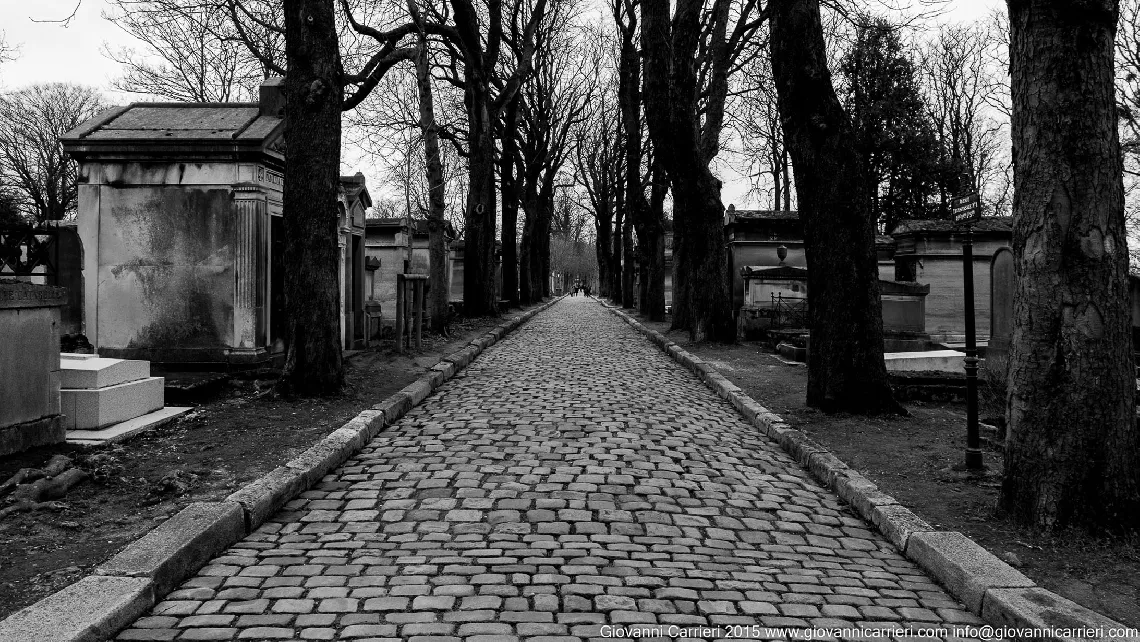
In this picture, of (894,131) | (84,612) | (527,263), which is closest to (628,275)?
(527,263)

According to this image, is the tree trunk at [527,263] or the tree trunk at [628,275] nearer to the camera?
the tree trunk at [628,275]

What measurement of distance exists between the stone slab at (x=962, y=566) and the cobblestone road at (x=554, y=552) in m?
0.08

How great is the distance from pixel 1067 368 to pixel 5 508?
19.1 ft

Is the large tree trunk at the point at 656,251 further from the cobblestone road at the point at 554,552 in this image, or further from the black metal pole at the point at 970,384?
the black metal pole at the point at 970,384

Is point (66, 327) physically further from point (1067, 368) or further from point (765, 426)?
point (1067, 368)

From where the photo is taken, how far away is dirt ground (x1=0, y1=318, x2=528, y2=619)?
12.8 ft

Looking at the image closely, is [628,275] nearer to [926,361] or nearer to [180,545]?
[926,361]

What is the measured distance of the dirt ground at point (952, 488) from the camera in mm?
3695

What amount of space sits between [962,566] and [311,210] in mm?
7218

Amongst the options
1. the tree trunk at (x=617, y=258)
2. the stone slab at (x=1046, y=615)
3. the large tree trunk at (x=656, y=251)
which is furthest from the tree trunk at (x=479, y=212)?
the tree trunk at (x=617, y=258)

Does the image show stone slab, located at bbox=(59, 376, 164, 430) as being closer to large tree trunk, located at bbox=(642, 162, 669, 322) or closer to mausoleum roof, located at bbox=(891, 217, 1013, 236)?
large tree trunk, located at bbox=(642, 162, 669, 322)

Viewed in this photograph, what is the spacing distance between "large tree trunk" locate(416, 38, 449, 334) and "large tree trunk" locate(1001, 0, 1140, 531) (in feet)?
43.0

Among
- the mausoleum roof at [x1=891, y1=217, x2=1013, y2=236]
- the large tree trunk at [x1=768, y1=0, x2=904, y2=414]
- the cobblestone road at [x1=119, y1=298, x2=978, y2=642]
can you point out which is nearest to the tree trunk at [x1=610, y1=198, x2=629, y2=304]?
the mausoleum roof at [x1=891, y1=217, x2=1013, y2=236]

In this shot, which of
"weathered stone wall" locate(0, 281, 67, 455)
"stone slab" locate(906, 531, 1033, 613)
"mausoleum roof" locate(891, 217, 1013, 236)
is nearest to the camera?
"stone slab" locate(906, 531, 1033, 613)
